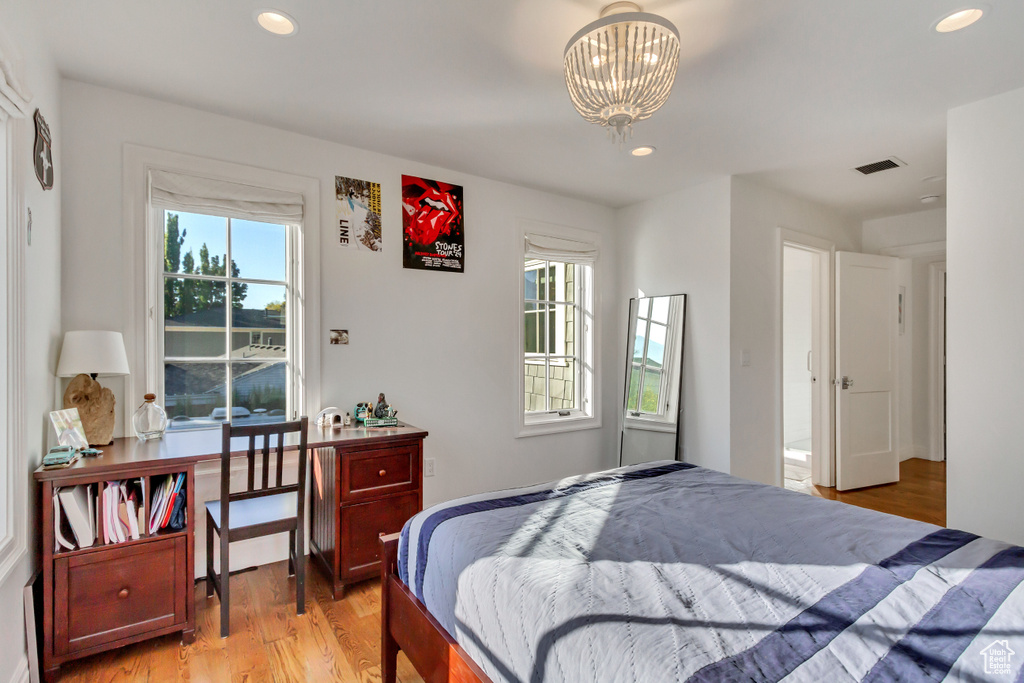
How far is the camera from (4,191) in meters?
1.72

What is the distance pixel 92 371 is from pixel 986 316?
4158 millimetres

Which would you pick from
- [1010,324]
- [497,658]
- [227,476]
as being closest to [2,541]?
[227,476]

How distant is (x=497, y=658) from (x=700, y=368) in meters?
3.06

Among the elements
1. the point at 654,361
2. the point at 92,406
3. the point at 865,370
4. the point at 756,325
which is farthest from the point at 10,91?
the point at 865,370

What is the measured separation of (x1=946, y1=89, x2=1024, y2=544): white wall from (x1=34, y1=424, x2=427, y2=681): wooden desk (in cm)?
285

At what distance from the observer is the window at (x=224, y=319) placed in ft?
8.94

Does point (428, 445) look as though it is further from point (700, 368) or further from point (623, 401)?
point (700, 368)

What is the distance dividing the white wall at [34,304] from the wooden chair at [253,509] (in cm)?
62

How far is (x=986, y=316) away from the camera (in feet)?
8.30

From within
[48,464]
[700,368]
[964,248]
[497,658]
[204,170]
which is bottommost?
[497,658]

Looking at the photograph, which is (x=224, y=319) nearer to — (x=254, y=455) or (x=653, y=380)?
(x=254, y=455)

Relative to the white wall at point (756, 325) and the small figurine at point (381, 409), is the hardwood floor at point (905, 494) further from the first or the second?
the small figurine at point (381, 409)

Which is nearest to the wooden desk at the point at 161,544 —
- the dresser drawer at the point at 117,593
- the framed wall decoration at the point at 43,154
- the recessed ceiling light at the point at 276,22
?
the dresser drawer at the point at 117,593

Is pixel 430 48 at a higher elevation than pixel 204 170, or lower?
higher
